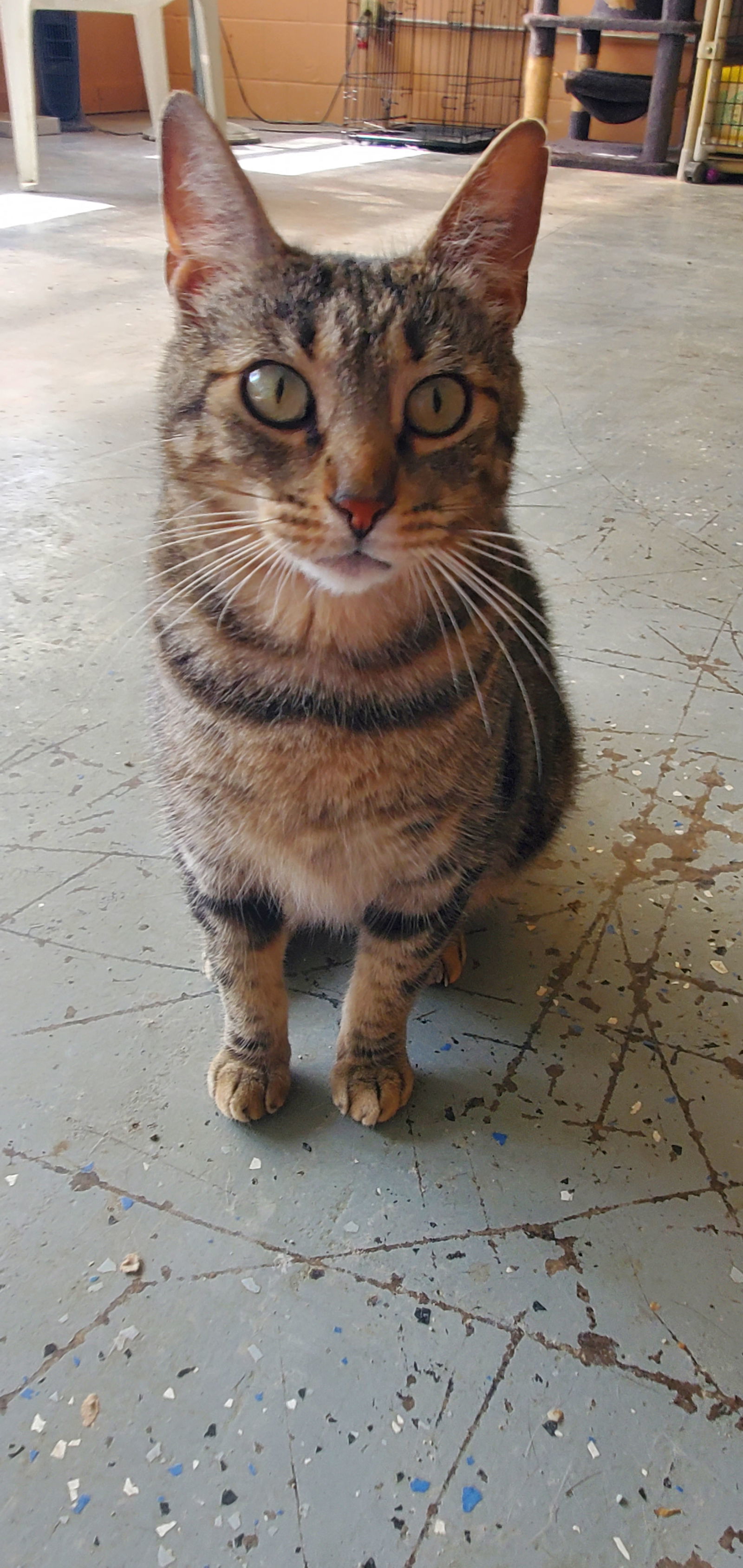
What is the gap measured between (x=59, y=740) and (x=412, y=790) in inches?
34.3

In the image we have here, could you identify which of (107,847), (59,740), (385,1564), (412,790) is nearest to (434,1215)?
(385,1564)

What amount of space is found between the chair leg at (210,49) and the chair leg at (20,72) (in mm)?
1106

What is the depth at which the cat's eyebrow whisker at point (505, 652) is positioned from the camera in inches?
40.5

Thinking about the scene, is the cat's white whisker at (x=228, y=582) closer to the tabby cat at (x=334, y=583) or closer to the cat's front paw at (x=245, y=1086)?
the tabby cat at (x=334, y=583)

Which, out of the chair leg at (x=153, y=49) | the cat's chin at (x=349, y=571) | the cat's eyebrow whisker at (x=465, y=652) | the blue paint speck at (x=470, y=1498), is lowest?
the blue paint speck at (x=470, y=1498)

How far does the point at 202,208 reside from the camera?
1.03 m

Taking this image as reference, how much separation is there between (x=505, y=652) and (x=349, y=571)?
0.35 m

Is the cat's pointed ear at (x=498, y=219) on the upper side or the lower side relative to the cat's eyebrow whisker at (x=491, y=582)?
upper

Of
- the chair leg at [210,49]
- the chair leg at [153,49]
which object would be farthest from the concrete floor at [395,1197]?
the chair leg at [210,49]

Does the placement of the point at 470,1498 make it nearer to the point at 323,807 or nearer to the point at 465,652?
the point at 323,807

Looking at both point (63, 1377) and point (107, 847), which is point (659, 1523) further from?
point (107, 847)

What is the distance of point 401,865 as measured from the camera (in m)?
1.11

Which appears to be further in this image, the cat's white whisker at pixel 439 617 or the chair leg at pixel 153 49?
the chair leg at pixel 153 49

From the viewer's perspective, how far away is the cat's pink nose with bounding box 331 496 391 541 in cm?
90
